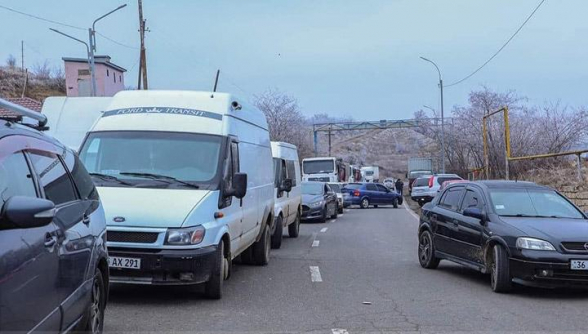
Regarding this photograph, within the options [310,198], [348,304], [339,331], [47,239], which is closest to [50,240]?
[47,239]

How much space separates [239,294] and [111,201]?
87.0 inches

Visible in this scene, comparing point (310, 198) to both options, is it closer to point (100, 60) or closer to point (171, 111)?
point (171, 111)

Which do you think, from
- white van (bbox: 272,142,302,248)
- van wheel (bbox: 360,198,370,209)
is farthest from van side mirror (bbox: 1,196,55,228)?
van wheel (bbox: 360,198,370,209)

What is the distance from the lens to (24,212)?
3.46 m

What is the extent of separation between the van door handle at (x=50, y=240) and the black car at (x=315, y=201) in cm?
1940

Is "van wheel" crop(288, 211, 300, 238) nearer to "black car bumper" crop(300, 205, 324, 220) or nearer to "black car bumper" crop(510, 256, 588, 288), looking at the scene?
"black car bumper" crop(300, 205, 324, 220)

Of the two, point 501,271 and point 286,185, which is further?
point 286,185

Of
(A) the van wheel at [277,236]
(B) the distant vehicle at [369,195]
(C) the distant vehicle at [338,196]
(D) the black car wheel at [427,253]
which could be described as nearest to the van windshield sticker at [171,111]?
(D) the black car wheel at [427,253]

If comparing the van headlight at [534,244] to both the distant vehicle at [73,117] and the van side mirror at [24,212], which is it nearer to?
the van side mirror at [24,212]

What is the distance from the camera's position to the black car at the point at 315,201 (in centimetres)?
2357

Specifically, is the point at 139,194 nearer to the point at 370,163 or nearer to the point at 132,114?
the point at 132,114

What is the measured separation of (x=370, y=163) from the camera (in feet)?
407

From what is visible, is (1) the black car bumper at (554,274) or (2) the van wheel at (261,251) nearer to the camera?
(1) the black car bumper at (554,274)

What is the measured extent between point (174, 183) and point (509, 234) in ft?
14.9
